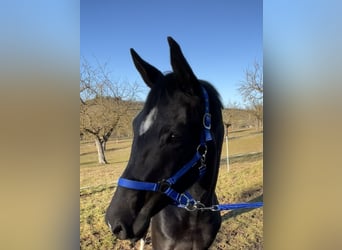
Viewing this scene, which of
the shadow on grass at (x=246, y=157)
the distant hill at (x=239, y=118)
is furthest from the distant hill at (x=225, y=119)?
the shadow on grass at (x=246, y=157)

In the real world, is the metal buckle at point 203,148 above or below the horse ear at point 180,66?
below

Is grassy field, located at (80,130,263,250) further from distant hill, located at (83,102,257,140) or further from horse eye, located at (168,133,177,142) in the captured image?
horse eye, located at (168,133,177,142)

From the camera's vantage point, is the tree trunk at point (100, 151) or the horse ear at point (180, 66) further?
the tree trunk at point (100, 151)

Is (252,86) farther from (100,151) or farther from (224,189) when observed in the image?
(100,151)

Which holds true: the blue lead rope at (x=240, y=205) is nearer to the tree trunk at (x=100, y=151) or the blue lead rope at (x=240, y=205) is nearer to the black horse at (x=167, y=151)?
the black horse at (x=167, y=151)

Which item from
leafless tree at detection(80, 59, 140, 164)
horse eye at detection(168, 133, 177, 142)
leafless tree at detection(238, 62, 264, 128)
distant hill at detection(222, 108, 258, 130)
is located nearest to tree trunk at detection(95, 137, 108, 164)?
leafless tree at detection(80, 59, 140, 164)

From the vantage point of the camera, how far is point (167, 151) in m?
0.86

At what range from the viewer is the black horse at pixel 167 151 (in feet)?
2.81

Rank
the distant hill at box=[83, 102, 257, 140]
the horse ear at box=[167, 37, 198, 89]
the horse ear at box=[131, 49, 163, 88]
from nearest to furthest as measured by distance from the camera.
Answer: the horse ear at box=[167, 37, 198, 89], the horse ear at box=[131, 49, 163, 88], the distant hill at box=[83, 102, 257, 140]

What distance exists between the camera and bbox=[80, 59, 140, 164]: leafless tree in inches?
45.0
